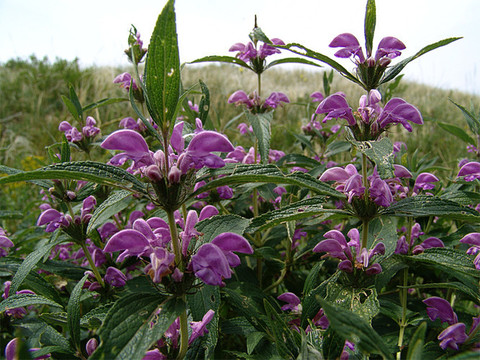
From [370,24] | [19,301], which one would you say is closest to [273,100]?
[370,24]

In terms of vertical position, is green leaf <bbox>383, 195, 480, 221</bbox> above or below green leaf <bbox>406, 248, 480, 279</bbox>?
above

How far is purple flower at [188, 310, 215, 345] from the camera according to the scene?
1.04 m

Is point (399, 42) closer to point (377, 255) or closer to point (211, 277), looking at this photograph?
point (377, 255)

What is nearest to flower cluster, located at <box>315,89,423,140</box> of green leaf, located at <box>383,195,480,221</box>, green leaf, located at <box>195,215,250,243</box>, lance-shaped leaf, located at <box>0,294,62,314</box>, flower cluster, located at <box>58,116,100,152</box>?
green leaf, located at <box>383,195,480,221</box>

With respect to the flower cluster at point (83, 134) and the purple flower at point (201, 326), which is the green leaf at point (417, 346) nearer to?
the purple flower at point (201, 326)

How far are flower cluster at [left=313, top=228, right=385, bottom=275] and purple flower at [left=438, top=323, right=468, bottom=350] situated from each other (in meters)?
0.31

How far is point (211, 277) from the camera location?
32.5 inches

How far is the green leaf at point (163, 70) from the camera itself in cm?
68

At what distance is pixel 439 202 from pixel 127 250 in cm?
97

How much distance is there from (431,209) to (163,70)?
0.91 meters

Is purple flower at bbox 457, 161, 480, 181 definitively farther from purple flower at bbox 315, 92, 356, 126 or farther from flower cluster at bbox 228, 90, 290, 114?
flower cluster at bbox 228, 90, 290, 114

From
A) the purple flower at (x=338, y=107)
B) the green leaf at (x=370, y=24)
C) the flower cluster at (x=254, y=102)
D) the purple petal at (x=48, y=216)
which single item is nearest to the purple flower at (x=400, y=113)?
the purple flower at (x=338, y=107)

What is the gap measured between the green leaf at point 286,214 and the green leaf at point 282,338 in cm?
21

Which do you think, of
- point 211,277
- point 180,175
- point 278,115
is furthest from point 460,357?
point 278,115
